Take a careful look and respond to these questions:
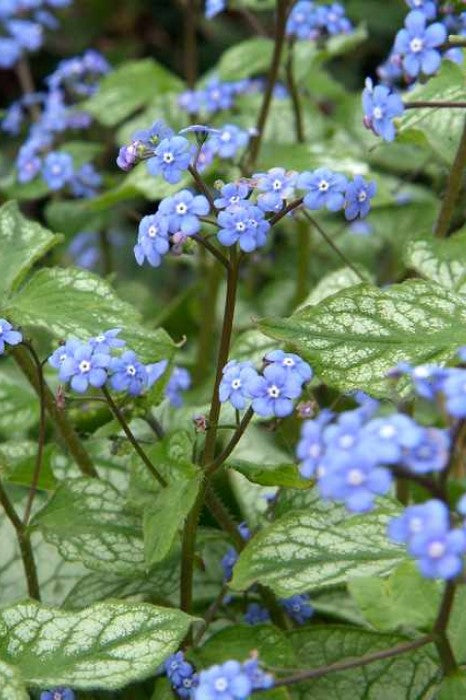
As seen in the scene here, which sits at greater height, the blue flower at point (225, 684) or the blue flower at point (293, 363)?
the blue flower at point (293, 363)

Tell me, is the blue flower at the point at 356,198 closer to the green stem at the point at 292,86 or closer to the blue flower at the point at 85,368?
the blue flower at the point at 85,368

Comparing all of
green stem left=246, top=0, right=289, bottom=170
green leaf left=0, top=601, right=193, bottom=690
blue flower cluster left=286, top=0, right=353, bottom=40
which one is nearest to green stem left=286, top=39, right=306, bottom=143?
blue flower cluster left=286, top=0, right=353, bottom=40

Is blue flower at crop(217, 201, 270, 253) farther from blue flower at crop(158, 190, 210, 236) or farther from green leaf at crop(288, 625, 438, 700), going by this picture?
green leaf at crop(288, 625, 438, 700)

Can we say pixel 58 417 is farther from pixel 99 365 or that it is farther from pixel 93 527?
pixel 99 365

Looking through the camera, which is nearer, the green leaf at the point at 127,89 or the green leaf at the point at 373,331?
the green leaf at the point at 373,331

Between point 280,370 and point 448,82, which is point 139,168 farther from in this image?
point 280,370

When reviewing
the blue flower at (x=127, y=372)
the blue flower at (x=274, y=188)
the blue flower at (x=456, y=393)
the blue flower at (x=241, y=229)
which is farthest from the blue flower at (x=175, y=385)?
the blue flower at (x=456, y=393)
